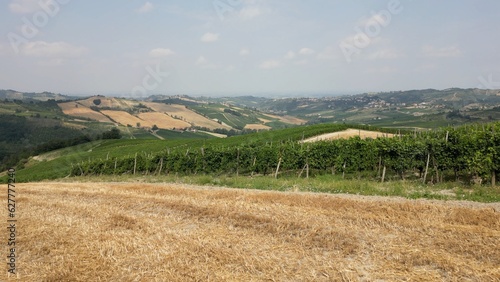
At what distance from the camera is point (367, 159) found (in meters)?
31.4

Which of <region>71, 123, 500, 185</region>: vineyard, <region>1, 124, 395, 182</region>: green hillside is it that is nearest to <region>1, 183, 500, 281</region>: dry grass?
<region>71, 123, 500, 185</region>: vineyard

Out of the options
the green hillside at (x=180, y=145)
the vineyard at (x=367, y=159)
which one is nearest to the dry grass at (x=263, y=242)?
the vineyard at (x=367, y=159)

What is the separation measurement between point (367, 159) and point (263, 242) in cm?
2489

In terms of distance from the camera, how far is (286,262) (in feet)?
24.5

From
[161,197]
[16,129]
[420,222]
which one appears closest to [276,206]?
[420,222]

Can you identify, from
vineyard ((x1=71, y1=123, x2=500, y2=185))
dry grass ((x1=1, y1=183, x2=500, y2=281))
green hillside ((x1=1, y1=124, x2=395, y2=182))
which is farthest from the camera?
green hillside ((x1=1, y1=124, x2=395, y2=182))

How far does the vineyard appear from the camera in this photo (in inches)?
923

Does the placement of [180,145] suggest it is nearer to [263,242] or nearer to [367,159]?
[367,159]

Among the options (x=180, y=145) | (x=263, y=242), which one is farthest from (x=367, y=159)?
(x=180, y=145)

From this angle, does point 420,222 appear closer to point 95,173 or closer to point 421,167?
point 421,167

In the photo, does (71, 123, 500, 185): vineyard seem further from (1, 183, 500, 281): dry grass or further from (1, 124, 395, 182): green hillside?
(1, 183, 500, 281): dry grass

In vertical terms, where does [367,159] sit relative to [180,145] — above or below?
above

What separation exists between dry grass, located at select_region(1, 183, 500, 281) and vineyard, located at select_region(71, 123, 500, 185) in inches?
577

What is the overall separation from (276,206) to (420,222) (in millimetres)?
4882
